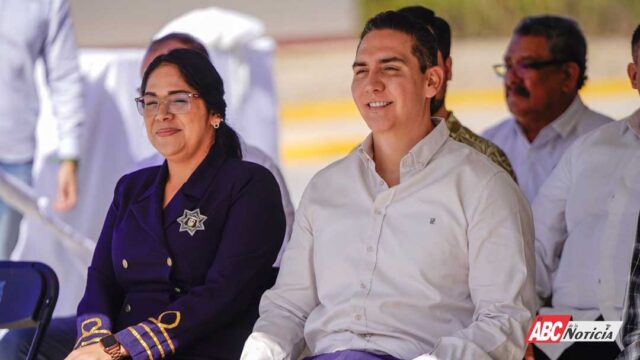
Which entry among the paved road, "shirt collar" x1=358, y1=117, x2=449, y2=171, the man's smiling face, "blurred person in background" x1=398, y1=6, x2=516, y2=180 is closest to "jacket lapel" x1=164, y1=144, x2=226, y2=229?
the man's smiling face

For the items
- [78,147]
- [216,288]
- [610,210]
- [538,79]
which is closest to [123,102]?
[78,147]

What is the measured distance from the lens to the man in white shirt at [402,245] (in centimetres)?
302

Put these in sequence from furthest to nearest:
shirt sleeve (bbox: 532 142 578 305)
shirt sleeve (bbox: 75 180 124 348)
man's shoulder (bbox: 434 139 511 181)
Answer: shirt sleeve (bbox: 532 142 578 305)
shirt sleeve (bbox: 75 180 124 348)
man's shoulder (bbox: 434 139 511 181)

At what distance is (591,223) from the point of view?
12.5 feet

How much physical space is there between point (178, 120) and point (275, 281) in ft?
1.91

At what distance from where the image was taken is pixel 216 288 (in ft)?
11.2

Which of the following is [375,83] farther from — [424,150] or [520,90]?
[520,90]

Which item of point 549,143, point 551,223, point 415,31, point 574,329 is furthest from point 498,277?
point 549,143

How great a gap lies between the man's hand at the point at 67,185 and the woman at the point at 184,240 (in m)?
1.59

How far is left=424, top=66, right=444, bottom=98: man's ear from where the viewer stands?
131 inches

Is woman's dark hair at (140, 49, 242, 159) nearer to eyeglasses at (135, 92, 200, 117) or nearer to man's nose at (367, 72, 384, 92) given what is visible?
eyeglasses at (135, 92, 200, 117)

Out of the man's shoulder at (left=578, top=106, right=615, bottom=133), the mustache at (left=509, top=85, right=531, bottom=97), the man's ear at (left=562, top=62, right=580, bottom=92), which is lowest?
the man's shoulder at (left=578, top=106, right=615, bottom=133)

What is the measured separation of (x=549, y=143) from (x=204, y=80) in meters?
1.74

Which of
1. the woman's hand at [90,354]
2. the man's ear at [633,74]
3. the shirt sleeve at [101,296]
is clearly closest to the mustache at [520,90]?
the man's ear at [633,74]
